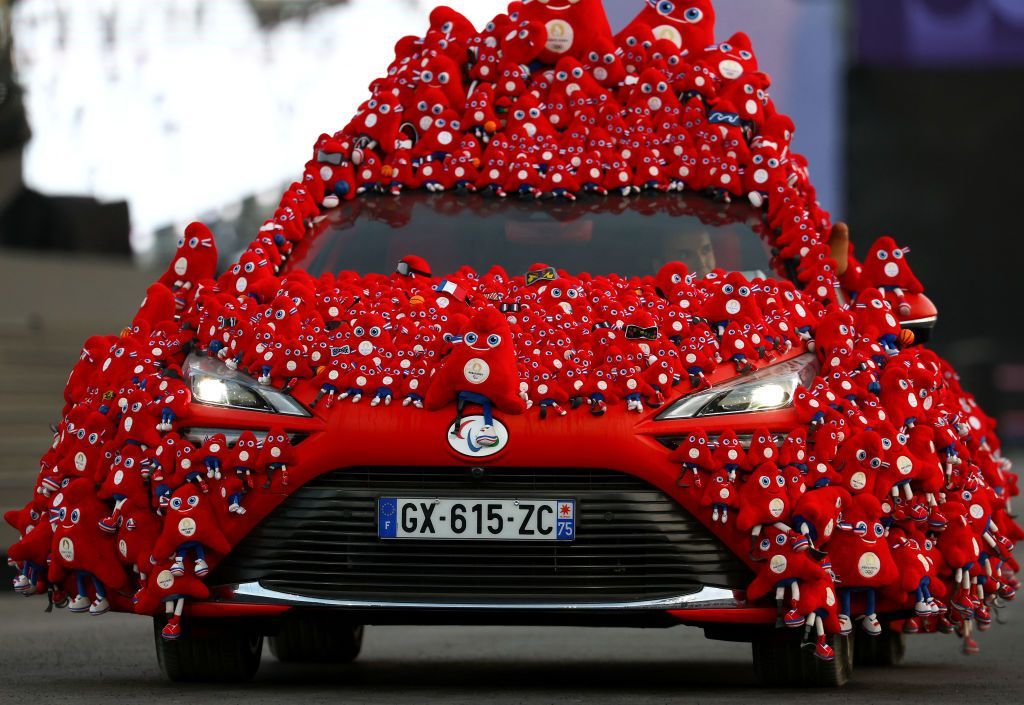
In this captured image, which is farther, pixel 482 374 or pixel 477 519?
pixel 477 519

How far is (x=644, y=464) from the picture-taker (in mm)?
6289

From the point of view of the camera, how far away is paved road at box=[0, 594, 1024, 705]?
6.73 metres

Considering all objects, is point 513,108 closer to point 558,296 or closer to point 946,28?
point 558,296

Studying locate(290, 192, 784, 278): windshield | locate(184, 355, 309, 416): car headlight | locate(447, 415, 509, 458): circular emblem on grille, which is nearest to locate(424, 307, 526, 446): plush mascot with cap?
locate(447, 415, 509, 458): circular emblem on grille

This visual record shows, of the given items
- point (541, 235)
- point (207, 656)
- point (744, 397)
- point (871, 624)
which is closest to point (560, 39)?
point (541, 235)

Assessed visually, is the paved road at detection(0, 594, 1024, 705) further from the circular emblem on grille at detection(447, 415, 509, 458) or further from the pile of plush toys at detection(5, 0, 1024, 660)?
the circular emblem on grille at detection(447, 415, 509, 458)

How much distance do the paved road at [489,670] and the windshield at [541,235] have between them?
4.75ft

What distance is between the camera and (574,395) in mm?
6363

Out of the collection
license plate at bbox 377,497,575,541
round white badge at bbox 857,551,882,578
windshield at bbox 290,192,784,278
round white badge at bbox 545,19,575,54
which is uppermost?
round white badge at bbox 545,19,575,54

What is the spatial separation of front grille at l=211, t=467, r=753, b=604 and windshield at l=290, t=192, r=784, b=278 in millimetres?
1192

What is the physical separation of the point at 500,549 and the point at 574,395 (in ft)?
1.67

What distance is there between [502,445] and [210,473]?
35.2 inches

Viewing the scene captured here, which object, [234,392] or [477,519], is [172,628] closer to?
[234,392]

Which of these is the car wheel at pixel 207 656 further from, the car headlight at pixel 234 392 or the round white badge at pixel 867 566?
the round white badge at pixel 867 566
